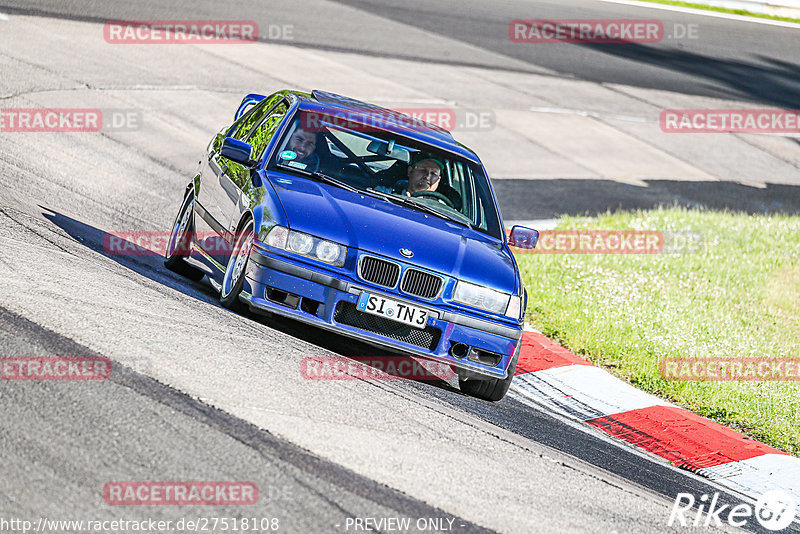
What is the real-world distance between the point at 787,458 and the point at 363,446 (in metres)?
3.68

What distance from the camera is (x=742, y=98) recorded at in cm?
2384

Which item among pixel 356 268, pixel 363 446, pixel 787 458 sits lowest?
pixel 787 458

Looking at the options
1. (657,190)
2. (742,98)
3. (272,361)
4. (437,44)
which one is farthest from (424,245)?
(742,98)

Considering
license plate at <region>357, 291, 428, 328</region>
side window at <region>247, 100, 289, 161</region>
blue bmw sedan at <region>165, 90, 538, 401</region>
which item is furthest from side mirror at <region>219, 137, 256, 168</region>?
license plate at <region>357, 291, 428, 328</region>

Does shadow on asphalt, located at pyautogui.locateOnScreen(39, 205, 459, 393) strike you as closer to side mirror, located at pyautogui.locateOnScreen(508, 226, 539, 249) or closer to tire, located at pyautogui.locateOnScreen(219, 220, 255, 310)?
tire, located at pyautogui.locateOnScreen(219, 220, 255, 310)

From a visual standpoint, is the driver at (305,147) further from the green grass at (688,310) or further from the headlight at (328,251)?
the green grass at (688,310)

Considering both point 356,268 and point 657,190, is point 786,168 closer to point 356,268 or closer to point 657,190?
point 657,190

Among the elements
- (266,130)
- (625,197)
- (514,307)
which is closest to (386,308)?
(514,307)

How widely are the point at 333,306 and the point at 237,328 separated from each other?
0.61 meters

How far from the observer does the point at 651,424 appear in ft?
25.3

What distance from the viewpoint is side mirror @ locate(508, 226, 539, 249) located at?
7.90 metres

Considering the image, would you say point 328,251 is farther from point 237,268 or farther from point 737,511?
point 737,511

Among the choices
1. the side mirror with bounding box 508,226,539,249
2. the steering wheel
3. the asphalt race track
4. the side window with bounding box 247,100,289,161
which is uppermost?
the side window with bounding box 247,100,289,161

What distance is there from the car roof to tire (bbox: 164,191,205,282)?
4.10 feet
